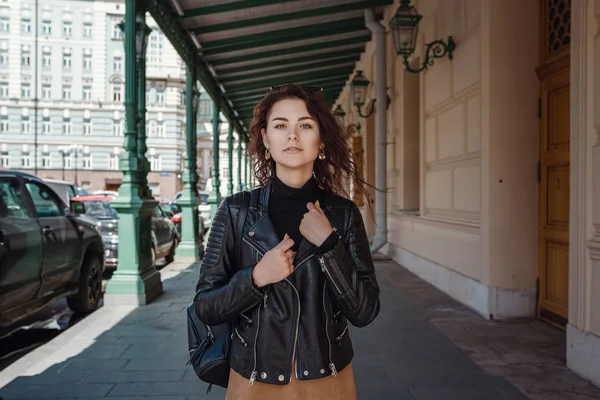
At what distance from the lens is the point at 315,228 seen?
157 cm

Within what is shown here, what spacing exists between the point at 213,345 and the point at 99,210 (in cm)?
925

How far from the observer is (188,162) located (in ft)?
36.7

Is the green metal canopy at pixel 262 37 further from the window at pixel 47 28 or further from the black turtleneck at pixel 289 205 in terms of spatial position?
the window at pixel 47 28

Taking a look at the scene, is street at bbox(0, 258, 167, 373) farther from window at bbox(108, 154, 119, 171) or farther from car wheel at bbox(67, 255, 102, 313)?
window at bbox(108, 154, 119, 171)

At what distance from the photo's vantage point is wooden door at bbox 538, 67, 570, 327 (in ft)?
15.9

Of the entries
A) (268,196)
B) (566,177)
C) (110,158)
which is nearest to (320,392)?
(268,196)

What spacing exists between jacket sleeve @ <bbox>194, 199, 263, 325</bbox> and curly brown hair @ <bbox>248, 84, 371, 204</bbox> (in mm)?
239

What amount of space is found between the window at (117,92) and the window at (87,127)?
3026 millimetres

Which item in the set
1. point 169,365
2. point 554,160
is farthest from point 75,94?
point 554,160

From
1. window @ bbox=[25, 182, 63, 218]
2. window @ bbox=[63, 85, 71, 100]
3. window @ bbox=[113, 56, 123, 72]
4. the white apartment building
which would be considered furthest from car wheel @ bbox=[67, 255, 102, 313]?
window @ bbox=[63, 85, 71, 100]

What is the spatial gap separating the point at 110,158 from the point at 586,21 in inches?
1835

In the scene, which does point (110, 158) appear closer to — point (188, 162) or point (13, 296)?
point (188, 162)

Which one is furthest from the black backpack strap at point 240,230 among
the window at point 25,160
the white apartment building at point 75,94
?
the window at point 25,160

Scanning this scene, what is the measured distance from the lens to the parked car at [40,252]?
4.83 meters
